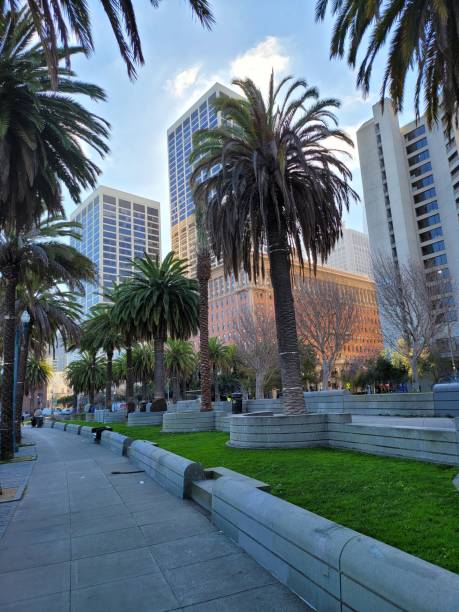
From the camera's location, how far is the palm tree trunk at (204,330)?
22.3 meters

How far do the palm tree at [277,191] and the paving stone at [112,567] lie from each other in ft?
27.1

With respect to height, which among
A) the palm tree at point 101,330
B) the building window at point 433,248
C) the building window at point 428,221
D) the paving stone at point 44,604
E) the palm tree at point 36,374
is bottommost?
the paving stone at point 44,604

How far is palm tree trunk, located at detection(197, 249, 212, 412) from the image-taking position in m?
22.3

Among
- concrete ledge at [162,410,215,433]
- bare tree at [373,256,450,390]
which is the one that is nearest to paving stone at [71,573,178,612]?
concrete ledge at [162,410,215,433]

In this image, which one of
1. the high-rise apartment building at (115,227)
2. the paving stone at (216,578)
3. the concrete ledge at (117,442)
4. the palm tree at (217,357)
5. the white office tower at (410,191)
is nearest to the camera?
the paving stone at (216,578)

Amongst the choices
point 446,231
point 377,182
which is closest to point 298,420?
point 446,231

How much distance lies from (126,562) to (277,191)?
11375 millimetres

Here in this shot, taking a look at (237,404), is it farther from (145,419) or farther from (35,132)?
(35,132)

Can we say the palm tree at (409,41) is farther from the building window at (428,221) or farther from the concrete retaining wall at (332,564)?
the building window at (428,221)

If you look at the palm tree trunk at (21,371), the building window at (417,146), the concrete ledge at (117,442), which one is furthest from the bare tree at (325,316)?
the building window at (417,146)

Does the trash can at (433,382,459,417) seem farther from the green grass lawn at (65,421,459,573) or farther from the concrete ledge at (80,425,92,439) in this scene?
the concrete ledge at (80,425,92,439)

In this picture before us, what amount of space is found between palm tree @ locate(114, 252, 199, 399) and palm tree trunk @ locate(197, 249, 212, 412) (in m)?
5.48

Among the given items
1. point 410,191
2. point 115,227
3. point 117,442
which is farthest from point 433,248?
point 117,442

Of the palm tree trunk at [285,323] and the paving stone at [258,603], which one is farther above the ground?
the palm tree trunk at [285,323]
